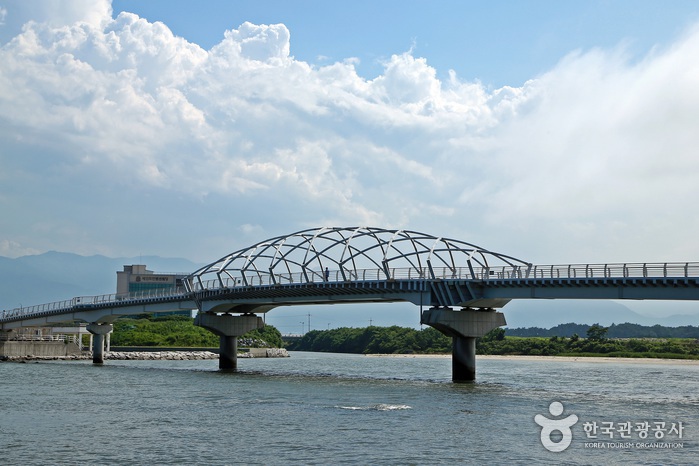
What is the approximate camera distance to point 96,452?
36.6 metres

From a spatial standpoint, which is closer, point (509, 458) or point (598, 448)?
point (509, 458)

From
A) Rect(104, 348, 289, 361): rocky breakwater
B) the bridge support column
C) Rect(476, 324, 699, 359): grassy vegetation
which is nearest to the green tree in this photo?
Rect(476, 324, 699, 359): grassy vegetation

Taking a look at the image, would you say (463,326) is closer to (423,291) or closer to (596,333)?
(423,291)

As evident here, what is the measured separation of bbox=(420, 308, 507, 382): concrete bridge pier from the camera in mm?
81375

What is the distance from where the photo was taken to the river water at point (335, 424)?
3610cm

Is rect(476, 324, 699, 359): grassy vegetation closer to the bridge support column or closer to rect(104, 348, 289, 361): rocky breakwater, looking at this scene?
rect(104, 348, 289, 361): rocky breakwater

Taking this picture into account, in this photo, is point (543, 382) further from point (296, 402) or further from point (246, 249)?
point (246, 249)

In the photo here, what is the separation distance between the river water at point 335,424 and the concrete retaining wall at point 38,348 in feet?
207

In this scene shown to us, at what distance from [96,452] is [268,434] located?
29.8 feet

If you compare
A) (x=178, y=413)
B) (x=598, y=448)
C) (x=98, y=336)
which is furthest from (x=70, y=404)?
(x=98, y=336)

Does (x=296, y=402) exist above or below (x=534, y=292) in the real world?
below

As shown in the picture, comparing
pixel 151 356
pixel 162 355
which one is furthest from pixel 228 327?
pixel 162 355

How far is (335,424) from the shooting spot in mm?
45969

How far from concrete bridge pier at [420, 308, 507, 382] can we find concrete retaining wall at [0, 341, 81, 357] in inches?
3225
